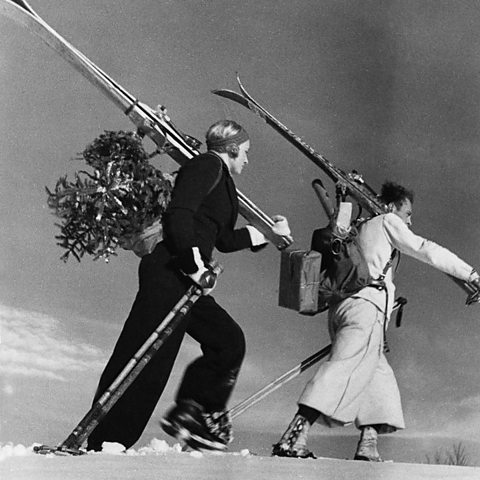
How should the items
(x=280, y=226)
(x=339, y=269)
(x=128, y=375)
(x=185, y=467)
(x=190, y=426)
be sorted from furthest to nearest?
(x=339, y=269) < (x=280, y=226) < (x=190, y=426) < (x=128, y=375) < (x=185, y=467)

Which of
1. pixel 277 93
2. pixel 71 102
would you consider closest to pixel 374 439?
pixel 277 93

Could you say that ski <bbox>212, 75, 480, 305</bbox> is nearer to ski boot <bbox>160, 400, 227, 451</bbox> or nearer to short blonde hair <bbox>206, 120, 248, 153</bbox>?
short blonde hair <bbox>206, 120, 248, 153</bbox>

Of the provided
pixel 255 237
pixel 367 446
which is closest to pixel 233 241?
pixel 255 237

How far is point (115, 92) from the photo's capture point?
8.65ft

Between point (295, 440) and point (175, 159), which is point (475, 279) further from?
point (175, 159)

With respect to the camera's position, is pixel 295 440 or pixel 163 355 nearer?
pixel 163 355

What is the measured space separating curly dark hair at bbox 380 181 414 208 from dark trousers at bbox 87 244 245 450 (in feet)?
2.07

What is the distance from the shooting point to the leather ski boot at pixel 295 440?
8.72 feet

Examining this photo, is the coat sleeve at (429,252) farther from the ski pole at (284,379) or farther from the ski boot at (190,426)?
the ski boot at (190,426)

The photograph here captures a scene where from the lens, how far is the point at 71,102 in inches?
111

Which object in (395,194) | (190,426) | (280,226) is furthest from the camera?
(395,194)

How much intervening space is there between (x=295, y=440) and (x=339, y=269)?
479mm

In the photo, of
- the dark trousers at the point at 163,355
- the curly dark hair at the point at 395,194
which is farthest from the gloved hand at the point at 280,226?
the curly dark hair at the point at 395,194

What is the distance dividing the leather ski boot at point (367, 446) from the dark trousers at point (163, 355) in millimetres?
414
